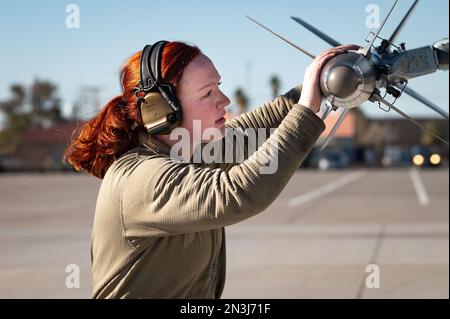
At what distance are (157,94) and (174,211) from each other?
14.9 inches

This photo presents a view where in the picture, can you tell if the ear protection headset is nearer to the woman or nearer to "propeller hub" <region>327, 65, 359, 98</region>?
the woman

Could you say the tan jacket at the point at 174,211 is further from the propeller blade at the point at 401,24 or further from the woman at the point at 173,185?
the propeller blade at the point at 401,24

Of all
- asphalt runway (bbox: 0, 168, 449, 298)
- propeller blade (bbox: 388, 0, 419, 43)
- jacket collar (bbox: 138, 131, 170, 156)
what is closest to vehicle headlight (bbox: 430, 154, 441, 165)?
propeller blade (bbox: 388, 0, 419, 43)

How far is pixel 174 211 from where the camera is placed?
69.1 inches

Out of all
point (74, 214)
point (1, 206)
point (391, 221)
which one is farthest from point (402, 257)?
point (1, 206)

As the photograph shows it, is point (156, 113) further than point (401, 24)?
No

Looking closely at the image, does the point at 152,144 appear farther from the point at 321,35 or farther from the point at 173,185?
the point at 321,35

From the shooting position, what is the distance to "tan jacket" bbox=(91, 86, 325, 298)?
65.3 inches

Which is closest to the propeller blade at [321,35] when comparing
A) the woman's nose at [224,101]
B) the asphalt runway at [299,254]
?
the woman's nose at [224,101]

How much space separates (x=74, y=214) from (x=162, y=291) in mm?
16748

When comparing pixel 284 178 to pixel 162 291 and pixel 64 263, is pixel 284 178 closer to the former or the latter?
pixel 162 291

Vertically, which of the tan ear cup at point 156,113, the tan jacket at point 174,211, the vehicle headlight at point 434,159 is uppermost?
the tan ear cup at point 156,113

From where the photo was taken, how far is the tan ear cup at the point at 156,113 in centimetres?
197

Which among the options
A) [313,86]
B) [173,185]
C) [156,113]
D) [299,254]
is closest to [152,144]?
[156,113]
